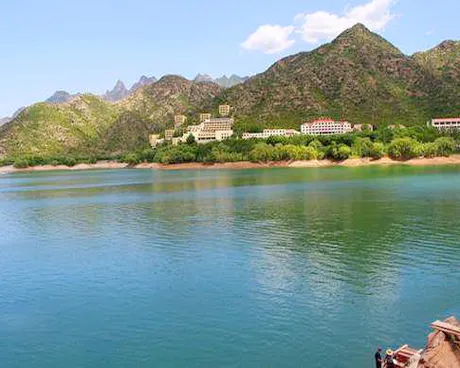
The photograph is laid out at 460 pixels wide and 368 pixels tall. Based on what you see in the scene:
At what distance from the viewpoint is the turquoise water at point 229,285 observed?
24266 mm

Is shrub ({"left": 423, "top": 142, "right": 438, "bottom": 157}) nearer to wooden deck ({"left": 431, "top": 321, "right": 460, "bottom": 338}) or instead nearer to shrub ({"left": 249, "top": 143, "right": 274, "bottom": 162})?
shrub ({"left": 249, "top": 143, "right": 274, "bottom": 162})

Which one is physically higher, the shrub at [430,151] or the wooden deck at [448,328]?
the shrub at [430,151]

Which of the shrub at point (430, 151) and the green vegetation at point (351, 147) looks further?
the green vegetation at point (351, 147)

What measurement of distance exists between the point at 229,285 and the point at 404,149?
138743 mm

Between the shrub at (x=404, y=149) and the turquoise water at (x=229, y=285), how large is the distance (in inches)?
3738

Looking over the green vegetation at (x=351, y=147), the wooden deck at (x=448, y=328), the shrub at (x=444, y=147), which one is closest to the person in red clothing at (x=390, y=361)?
the wooden deck at (x=448, y=328)

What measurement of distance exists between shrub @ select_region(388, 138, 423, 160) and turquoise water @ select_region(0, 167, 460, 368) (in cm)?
9493

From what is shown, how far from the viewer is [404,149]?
16050 cm

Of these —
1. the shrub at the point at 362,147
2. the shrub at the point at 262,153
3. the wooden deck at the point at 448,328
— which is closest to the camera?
the wooden deck at the point at 448,328

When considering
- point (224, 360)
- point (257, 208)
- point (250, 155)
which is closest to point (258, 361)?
point (224, 360)

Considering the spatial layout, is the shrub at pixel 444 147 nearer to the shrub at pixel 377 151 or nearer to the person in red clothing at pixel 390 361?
the shrub at pixel 377 151

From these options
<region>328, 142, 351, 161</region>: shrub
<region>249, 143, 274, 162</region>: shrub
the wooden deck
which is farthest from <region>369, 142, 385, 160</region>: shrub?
the wooden deck

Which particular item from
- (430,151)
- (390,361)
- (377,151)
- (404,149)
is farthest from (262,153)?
(390,361)

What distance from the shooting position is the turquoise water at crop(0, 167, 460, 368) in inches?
955
